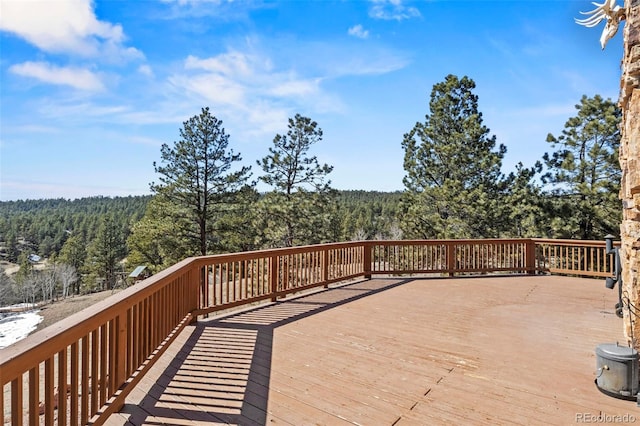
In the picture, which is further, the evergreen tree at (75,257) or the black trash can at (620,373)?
the evergreen tree at (75,257)

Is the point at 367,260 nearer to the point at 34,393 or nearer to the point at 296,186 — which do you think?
the point at 34,393

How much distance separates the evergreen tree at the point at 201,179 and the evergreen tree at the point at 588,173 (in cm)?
1422

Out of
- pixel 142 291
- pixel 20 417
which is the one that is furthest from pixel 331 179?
pixel 20 417

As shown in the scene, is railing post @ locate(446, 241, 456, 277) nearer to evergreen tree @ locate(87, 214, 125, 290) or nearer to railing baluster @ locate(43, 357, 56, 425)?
railing baluster @ locate(43, 357, 56, 425)

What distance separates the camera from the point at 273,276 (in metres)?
5.66

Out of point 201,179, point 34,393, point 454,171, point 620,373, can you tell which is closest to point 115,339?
point 34,393

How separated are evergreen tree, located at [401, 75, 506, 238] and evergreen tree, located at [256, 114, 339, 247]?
159 inches

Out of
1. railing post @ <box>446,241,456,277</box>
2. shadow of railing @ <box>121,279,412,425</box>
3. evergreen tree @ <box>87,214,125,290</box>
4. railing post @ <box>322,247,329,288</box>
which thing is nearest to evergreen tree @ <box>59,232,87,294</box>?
evergreen tree @ <box>87,214,125,290</box>

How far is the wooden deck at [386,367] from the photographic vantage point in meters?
2.45

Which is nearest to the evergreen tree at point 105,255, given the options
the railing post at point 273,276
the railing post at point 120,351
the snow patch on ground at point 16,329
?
the snow patch on ground at point 16,329

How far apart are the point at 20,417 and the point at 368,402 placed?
2025 millimetres

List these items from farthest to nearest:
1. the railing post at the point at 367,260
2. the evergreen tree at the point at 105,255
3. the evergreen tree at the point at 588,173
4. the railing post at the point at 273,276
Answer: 1. the evergreen tree at the point at 105,255
2. the evergreen tree at the point at 588,173
3. the railing post at the point at 367,260
4. the railing post at the point at 273,276

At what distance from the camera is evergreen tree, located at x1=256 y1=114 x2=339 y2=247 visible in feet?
55.1

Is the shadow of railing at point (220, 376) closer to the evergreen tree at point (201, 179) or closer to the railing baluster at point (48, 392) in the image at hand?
the railing baluster at point (48, 392)
